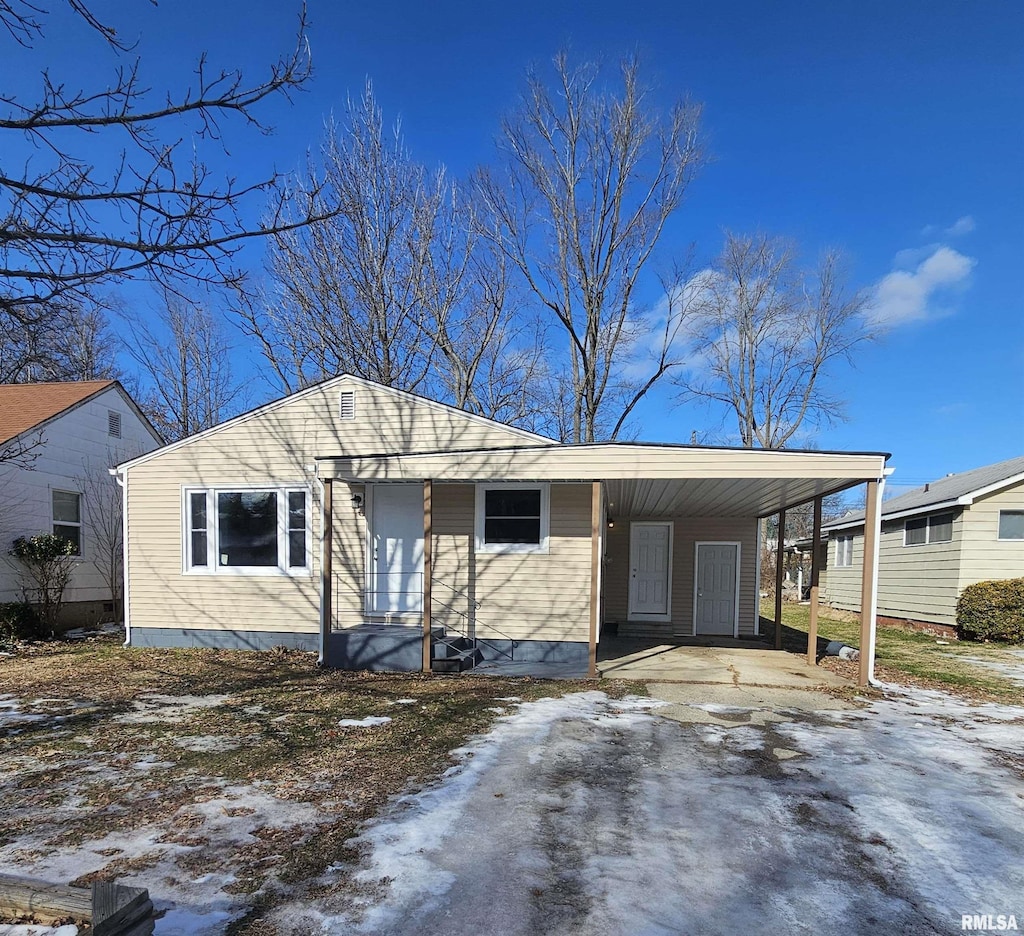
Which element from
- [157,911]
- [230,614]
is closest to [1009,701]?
[157,911]

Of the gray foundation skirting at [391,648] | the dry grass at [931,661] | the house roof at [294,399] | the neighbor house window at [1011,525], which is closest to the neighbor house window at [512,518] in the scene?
the house roof at [294,399]

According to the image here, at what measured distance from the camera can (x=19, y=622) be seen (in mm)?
10531

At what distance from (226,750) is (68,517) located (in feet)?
33.2

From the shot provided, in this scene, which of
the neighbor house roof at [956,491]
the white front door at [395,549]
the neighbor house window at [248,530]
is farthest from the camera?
the neighbor house roof at [956,491]

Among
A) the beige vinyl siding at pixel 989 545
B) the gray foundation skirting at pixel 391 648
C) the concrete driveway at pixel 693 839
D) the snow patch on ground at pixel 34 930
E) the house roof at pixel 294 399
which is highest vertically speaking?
the house roof at pixel 294 399

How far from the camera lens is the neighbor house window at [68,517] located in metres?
12.2

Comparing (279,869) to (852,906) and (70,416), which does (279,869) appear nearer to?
(852,906)

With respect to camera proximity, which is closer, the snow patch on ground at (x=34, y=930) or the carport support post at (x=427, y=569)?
the snow patch on ground at (x=34, y=930)

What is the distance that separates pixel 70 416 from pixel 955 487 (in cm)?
2092

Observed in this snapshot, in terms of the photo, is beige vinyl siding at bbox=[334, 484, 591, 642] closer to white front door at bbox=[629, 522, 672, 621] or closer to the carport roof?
the carport roof

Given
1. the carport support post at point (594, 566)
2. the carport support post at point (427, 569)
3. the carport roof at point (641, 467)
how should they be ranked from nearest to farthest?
the carport roof at point (641, 467) → the carport support post at point (594, 566) → the carport support post at point (427, 569)

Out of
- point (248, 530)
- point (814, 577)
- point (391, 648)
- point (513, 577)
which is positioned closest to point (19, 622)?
point (248, 530)

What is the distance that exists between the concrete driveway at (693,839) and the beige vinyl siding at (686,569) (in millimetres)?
6478

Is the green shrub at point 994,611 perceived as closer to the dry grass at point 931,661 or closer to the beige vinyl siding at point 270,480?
the dry grass at point 931,661
